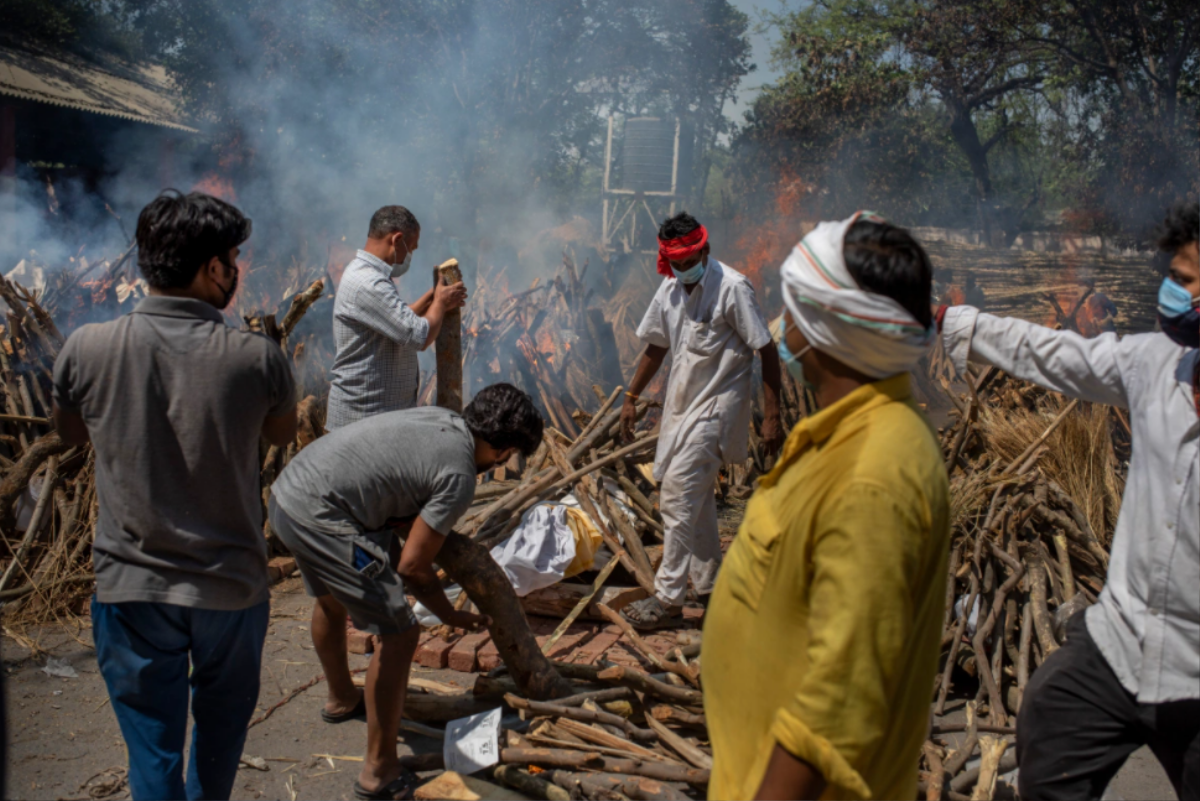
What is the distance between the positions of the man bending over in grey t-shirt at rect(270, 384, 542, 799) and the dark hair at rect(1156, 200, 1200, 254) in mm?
1984

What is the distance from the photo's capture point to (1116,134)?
585 inches

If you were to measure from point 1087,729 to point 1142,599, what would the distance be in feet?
1.23

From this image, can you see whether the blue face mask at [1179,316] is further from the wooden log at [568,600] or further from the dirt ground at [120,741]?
the wooden log at [568,600]

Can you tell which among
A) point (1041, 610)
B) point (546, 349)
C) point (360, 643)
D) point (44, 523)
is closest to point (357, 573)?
point (360, 643)

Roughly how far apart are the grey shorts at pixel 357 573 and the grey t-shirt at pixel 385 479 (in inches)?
1.7

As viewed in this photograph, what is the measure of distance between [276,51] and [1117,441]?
18.5 metres

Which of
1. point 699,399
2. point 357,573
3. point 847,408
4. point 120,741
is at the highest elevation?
point 847,408

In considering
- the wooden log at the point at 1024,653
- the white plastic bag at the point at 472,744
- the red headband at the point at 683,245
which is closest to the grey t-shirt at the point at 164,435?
the white plastic bag at the point at 472,744

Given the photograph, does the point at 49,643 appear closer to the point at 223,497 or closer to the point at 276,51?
the point at 223,497

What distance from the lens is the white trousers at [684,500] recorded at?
4914mm

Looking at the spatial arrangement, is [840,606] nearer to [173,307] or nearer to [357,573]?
[173,307]

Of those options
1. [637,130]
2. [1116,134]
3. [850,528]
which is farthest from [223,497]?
[637,130]

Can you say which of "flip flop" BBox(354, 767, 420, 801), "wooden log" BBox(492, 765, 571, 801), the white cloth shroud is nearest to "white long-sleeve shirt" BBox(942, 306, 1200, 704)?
"wooden log" BBox(492, 765, 571, 801)

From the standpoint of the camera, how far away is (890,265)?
1.54 meters
